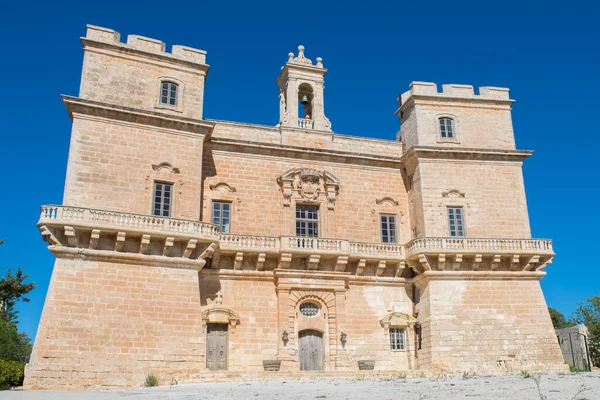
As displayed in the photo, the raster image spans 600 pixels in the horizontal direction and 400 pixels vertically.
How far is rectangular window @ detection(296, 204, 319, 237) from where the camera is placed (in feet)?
80.5

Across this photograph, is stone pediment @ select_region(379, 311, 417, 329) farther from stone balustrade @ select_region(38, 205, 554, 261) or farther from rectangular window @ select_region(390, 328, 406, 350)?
stone balustrade @ select_region(38, 205, 554, 261)

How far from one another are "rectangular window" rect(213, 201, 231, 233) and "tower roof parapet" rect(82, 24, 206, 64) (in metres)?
5.78

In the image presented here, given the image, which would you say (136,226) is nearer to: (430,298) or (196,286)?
(196,286)

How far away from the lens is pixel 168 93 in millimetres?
23266

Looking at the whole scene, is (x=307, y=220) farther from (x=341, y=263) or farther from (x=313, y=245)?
(x=341, y=263)

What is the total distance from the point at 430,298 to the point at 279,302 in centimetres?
585

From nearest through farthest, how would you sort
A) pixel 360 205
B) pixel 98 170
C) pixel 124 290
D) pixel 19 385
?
1. pixel 19 385
2. pixel 124 290
3. pixel 98 170
4. pixel 360 205

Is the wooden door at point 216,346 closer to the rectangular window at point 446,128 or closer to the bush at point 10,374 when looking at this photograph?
the bush at point 10,374

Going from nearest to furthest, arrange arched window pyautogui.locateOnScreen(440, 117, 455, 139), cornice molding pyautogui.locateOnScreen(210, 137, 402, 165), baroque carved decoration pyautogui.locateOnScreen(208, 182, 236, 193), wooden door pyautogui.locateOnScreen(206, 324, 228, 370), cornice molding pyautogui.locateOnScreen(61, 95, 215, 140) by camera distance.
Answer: cornice molding pyautogui.locateOnScreen(61, 95, 215, 140)
wooden door pyautogui.locateOnScreen(206, 324, 228, 370)
baroque carved decoration pyautogui.locateOnScreen(208, 182, 236, 193)
cornice molding pyautogui.locateOnScreen(210, 137, 402, 165)
arched window pyautogui.locateOnScreen(440, 117, 455, 139)

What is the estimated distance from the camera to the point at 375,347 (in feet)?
77.0

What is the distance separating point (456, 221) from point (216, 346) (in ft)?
36.0

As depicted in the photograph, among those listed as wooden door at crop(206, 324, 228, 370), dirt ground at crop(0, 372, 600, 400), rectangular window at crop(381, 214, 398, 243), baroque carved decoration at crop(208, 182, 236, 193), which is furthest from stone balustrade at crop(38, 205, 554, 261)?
dirt ground at crop(0, 372, 600, 400)

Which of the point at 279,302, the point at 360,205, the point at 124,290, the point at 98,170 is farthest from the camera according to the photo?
the point at 360,205

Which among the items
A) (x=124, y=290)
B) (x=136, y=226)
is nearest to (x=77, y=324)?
(x=124, y=290)
